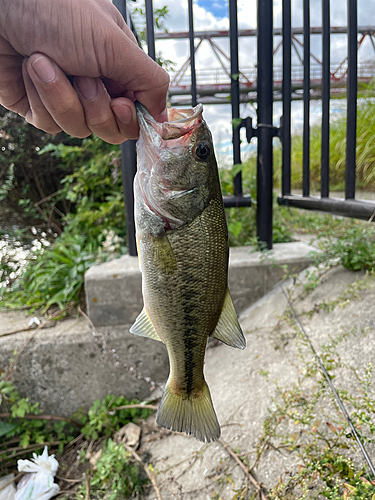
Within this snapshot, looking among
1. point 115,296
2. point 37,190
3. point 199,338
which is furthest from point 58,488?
point 37,190

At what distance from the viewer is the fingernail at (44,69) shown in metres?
1.14

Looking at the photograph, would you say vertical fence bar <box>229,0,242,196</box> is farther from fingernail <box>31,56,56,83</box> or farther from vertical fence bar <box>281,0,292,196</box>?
fingernail <box>31,56,56,83</box>

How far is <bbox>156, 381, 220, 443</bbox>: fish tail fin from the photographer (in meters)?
1.31

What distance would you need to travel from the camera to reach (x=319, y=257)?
125 inches

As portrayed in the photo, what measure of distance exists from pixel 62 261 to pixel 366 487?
3.23m

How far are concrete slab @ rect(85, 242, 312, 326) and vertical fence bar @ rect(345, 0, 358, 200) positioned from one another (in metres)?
0.86

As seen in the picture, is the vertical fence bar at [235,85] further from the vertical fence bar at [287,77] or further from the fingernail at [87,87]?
the fingernail at [87,87]

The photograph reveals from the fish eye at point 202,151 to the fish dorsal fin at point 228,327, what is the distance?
1.64 ft

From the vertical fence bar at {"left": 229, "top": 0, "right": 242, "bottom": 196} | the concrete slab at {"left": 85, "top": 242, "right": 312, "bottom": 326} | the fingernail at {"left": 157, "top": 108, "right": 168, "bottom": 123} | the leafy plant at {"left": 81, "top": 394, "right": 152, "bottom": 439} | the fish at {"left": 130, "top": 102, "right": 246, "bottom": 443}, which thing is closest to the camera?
the fish at {"left": 130, "top": 102, "right": 246, "bottom": 443}

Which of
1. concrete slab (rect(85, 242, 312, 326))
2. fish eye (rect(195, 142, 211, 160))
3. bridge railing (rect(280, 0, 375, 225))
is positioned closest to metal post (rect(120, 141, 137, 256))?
concrete slab (rect(85, 242, 312, 326))

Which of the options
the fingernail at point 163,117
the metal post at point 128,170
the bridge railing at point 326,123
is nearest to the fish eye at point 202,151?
the fingernail at point 163,117

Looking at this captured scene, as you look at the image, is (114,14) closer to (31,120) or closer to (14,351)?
(31,120)

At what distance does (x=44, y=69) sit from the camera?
3.76 feet

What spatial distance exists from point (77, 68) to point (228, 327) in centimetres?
103
